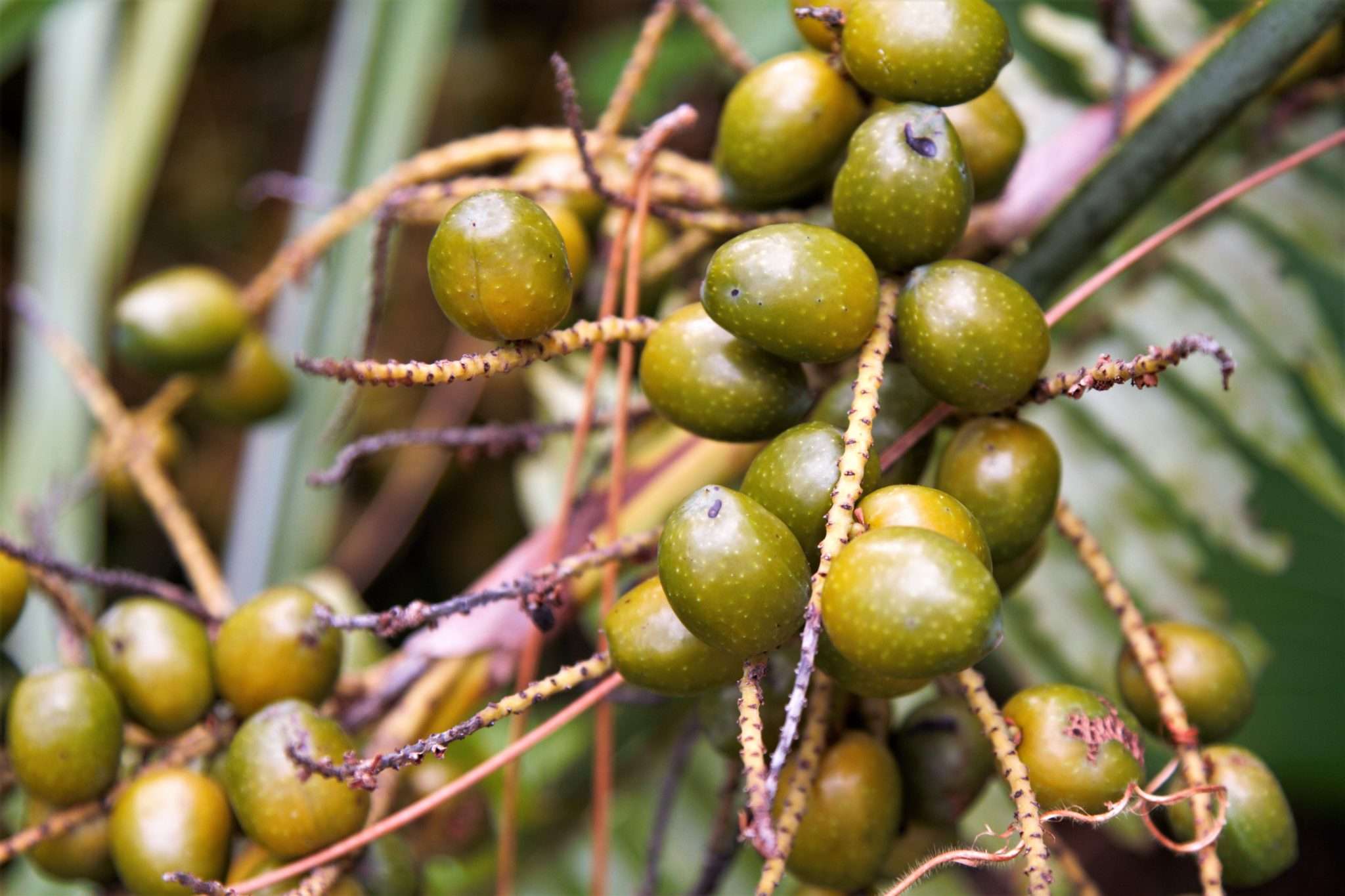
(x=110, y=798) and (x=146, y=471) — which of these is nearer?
(x=110, y=798)

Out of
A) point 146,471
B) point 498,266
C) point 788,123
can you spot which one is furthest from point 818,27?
point 146,471

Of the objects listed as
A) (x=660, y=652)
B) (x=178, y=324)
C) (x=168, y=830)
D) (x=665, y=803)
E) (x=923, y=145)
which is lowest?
(x=665, y=803)

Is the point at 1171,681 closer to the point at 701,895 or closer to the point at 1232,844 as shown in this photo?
the point at 1232,844

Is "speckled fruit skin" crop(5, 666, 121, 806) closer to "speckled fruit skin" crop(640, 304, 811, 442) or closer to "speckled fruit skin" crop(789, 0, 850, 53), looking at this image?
"speckled fruit skin" crop(640, 304, 811, 442)

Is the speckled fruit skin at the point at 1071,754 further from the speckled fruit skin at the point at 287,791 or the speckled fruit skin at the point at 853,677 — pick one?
the speckled fruit skin at the point at 287,791

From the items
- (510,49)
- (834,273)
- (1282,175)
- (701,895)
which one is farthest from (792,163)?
(510,49)

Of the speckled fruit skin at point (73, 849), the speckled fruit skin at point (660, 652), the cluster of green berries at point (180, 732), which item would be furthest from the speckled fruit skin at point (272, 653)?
the speckled fruit skin at point (660, 652)

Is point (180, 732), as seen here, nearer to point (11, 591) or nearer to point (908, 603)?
point (11, 591)
